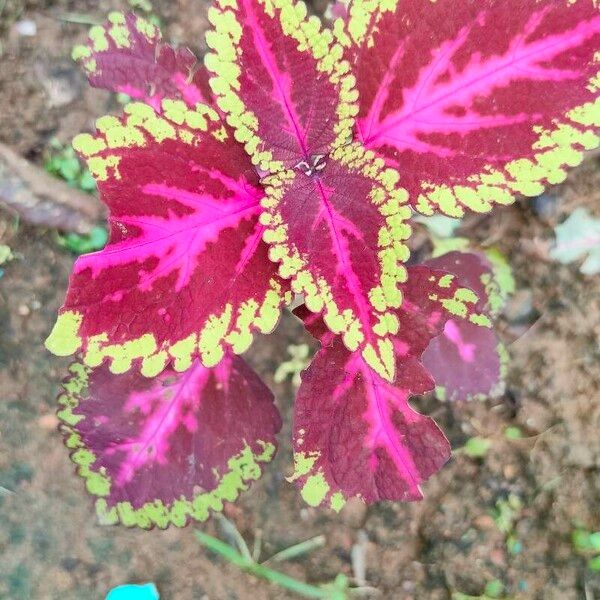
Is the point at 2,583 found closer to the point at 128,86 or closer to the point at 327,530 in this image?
the point at 327,530

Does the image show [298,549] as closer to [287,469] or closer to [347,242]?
[287,469]

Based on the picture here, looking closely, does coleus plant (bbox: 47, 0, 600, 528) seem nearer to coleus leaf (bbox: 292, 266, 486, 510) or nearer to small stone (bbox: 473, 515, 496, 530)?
coleus leaf (bbox: 292, 266, 486, 510)

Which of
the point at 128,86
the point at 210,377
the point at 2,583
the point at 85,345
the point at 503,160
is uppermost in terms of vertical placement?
the point at 503,160

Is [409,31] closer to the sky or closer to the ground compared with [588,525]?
closer to the sky

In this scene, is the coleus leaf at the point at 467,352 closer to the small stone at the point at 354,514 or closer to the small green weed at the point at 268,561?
the small stone at the point at 354,514

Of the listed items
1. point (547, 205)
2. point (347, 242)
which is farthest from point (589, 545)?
point (347, 242)

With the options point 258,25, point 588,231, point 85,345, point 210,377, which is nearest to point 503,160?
point 258,25

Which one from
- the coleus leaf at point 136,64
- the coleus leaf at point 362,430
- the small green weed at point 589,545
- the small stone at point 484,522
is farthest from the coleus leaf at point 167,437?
the small green weed at point 589,545
